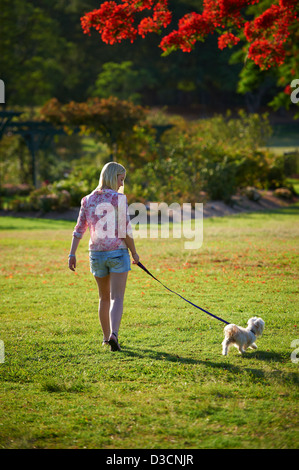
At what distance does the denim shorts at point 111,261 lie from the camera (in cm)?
506

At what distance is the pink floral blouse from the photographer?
5.04 m

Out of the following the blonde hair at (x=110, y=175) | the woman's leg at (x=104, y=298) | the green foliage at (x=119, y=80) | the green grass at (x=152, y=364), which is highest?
the green foliage at (x=119, y=80)

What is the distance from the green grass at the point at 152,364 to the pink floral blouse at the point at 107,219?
1.08 meters

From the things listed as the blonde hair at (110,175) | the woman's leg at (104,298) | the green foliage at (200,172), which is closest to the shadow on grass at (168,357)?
the woman's leg at (104,298)

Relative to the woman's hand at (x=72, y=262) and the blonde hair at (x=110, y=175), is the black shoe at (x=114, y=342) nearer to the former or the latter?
the woman's hand at (x=72, y=262)

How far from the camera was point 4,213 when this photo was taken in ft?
60.2

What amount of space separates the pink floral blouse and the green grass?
3.55 ft

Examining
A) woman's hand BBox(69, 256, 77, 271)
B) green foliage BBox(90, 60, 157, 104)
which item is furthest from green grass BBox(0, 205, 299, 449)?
green foliage BBox(90, 60, 157, 104)

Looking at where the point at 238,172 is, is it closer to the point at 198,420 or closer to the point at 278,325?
the point at 278,325

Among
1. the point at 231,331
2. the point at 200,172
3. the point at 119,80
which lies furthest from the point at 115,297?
the point at 119,80

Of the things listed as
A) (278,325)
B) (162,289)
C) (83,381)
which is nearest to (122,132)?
(162,289)

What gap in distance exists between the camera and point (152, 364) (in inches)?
192

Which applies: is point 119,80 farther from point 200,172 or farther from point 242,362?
point 242,362

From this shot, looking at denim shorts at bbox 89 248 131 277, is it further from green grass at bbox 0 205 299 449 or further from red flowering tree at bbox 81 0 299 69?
red flowering tree at bbox 81 0 299 69
